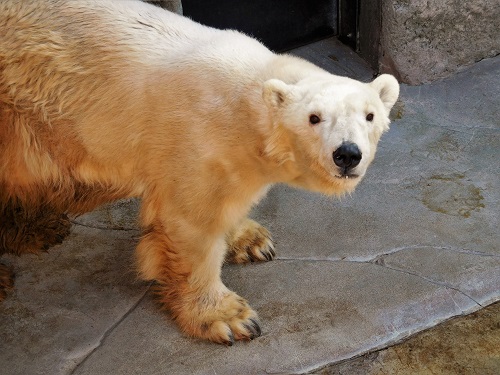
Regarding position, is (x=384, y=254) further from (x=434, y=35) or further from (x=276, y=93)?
(x=434, y=35)

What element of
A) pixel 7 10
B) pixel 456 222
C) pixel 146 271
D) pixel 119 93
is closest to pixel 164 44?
pixel 119 93

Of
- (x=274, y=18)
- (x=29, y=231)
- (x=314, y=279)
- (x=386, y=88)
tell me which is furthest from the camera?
(x=274, y=18)

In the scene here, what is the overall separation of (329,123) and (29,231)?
1931mm

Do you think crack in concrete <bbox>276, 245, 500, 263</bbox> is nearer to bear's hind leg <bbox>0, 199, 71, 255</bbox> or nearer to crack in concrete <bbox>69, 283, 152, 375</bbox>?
crack in concrete <bbox>69, 283, 152, 375</bbox>

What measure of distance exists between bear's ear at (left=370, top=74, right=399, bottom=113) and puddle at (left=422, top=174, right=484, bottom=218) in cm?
122

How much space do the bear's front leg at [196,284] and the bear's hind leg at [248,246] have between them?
333mm

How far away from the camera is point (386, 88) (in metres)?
3.09

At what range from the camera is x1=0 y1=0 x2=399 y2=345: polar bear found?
10.5 ft

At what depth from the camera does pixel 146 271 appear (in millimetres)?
Result: 3604

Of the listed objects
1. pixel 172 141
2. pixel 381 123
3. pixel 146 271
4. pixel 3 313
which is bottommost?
pixel 3 313

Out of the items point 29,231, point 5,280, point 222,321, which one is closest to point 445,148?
point 222,321

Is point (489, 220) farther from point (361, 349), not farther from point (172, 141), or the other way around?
point (172, 141)

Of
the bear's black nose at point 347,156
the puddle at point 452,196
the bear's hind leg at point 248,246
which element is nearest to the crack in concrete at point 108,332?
the bear's hind leg at point 248,246

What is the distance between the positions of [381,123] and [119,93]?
112 centimetres
